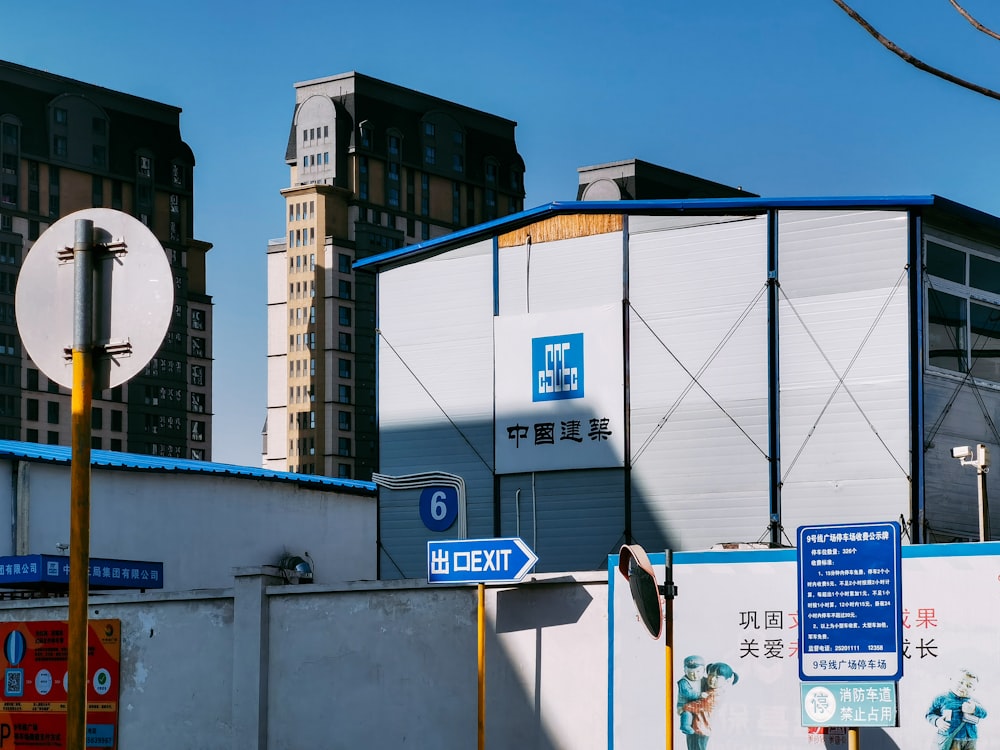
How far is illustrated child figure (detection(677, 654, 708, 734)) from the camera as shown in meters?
14.7

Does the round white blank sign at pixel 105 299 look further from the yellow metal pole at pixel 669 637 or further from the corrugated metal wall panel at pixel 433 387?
the corrugated metal wall panel at pixel 433 387

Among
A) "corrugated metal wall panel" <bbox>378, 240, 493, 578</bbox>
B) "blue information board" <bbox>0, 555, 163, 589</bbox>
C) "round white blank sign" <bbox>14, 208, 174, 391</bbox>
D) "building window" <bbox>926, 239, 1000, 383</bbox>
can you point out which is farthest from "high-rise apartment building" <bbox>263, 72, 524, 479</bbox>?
"round white blank sign" <bbox>14, 208, 174, 391</bbox>

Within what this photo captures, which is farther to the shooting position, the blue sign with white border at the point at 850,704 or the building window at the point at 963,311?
the building window at the point at 963,311

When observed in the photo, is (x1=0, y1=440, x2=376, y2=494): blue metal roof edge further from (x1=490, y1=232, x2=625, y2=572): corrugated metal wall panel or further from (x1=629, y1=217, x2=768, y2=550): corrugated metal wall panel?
(x1=629, y1=217, x2=768, y2=550): corrugated metal wall panel

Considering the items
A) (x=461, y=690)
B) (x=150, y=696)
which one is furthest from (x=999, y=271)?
(x=150, y=696)

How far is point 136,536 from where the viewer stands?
1265 inches

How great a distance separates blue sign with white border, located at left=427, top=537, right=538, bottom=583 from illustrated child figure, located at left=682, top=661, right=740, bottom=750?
225cm

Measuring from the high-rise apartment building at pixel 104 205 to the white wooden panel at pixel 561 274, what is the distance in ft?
316

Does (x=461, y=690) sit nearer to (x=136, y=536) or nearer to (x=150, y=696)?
(x=150, y=696)

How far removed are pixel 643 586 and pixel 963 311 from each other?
1286 cm

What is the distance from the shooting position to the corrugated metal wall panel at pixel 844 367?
2366 cm

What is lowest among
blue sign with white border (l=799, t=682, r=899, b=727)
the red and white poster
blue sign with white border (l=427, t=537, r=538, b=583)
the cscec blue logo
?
the red and white poster

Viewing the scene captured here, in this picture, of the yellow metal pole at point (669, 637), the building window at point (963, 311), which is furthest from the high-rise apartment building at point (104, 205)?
the yellow metal pole at point (669, 637)

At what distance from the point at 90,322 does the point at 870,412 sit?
19521mm
